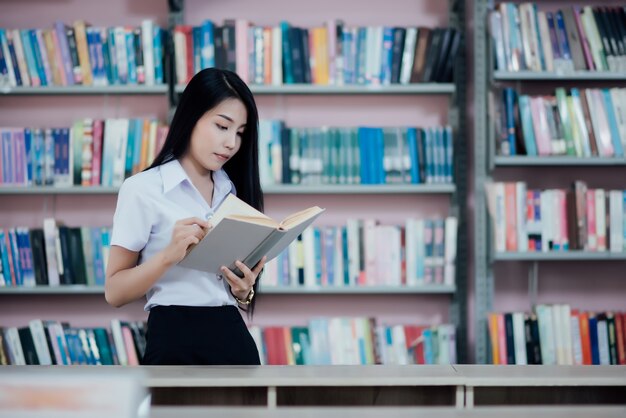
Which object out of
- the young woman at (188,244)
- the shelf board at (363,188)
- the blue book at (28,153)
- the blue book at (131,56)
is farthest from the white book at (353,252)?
the young woman at (188,244)

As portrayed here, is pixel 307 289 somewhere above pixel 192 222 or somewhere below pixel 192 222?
below

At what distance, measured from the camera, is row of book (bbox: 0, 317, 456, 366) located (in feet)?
11.0

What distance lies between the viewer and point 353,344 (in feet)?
11.0

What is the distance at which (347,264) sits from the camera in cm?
334

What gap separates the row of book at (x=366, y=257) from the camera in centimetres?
333

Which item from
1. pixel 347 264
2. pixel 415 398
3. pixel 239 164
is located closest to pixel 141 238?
pixel 239 164

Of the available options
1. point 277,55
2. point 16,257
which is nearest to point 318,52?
point 277,55

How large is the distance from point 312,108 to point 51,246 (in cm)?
125

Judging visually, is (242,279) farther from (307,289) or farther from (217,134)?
(307,289)

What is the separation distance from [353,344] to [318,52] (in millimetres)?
1209

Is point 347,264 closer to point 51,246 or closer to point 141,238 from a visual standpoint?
point 51,246

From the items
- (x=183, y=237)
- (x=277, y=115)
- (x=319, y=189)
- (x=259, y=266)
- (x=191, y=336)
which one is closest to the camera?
(x=183, y=237)

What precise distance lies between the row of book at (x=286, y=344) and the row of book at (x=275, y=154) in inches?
23.5

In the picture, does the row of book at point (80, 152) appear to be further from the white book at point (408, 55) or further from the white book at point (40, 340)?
the white book at point (408, 55)
